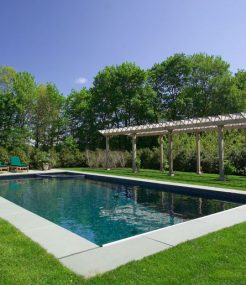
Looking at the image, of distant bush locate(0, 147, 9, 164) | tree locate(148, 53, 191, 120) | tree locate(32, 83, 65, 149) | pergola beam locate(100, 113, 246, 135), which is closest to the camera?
pergola beam locate(100, 113, 246, 135)

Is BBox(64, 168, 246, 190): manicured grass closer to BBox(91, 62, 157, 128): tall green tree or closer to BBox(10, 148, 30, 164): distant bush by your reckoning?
BBox(10, 148, 30, 164): distant bush

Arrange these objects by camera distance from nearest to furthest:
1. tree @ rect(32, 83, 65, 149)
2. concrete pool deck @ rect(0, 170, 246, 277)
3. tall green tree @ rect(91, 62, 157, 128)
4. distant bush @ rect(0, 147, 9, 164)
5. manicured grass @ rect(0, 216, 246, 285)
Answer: manicured grass @ rect(0, 216, 246, 285) < concrete pool deck @ rect(0, 170, 246, 277) < distant bush @ rect(0, 147, 9, 164) < tree @ rect(32, 83, 65, 149) < tall green tree @ rect(91, 62, 157, 128)

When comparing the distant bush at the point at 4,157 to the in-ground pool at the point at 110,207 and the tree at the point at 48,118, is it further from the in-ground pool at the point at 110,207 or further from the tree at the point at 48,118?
the in-ground pool at the point at 110,207

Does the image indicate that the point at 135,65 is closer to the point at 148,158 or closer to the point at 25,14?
the point at 148,158

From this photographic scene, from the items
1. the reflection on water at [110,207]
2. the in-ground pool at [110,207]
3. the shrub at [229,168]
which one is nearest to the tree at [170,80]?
the shrub at [229,168]

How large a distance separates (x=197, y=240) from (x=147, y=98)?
24.1 meters

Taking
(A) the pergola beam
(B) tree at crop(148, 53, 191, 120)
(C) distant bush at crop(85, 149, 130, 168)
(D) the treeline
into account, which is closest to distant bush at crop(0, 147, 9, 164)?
(C) distant bush at crop(85, 149, 130, 168)

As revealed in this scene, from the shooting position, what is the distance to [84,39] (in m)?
17.6

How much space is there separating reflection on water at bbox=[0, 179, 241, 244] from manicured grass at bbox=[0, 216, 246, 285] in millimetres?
1982

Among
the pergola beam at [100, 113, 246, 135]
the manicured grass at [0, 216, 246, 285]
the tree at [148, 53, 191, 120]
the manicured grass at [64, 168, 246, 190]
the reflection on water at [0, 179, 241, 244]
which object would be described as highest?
the tree at [148, 53, 191, 120]

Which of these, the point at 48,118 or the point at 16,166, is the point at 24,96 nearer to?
the point at 48,118

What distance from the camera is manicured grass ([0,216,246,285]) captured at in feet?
10.0

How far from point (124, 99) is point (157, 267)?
2506 cm

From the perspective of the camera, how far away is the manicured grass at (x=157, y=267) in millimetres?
3055
